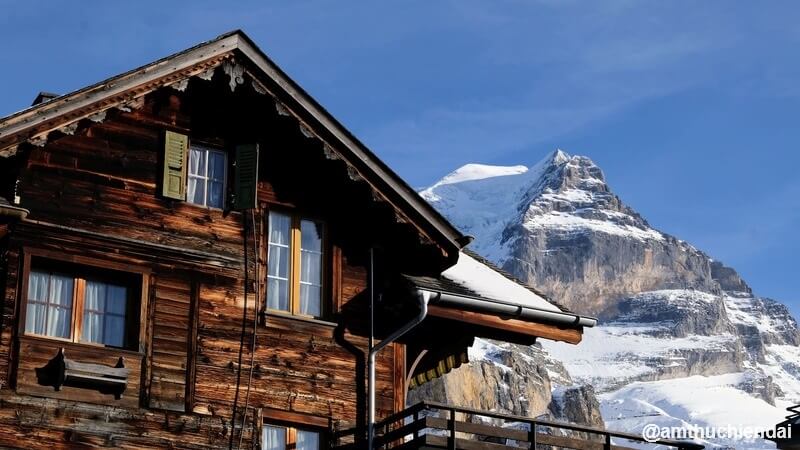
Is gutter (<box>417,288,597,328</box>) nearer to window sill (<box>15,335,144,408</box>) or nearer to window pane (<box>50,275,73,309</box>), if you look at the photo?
window sill (<box>15,335,144,408</box>)

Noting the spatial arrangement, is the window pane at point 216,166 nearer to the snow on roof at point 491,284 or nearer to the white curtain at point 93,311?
the white curtain at point 93,311

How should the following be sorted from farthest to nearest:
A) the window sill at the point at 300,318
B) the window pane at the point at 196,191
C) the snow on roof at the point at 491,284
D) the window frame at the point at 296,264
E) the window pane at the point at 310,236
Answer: the snow on roof at the point at 491,284 < the window pane at the point at 310,236 < the window frame at the point at 296,264 < the window pane at the point at 196,191 < the window sill at the point at 300,318

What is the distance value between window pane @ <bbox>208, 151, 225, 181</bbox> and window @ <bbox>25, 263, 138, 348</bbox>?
7.31 ft

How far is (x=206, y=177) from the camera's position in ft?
68.1

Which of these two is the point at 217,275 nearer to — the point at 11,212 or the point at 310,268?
the point at 310,268

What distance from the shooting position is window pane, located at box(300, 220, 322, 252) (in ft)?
69.7

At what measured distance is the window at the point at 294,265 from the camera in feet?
67.9

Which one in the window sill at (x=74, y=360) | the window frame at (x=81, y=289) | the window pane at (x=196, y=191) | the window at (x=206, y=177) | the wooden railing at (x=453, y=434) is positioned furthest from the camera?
the window at (x=206, y=177)

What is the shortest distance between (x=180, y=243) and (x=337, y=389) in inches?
117

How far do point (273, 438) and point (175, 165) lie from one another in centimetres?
396

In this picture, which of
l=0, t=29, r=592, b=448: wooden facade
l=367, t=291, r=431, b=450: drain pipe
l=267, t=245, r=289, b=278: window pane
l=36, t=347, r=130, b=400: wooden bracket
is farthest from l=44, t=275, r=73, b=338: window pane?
l=367, t=291, r=431, b=450: drain pipe

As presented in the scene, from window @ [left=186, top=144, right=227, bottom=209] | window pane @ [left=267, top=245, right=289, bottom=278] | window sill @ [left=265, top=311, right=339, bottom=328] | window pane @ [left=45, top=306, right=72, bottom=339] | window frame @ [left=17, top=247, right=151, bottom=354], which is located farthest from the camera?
window pane @ [left=267, top=245, right=289, bottom=278]

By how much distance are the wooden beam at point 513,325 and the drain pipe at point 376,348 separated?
0.46 metres

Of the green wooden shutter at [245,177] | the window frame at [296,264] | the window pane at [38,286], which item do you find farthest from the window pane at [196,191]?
the window pane at [38,286]
